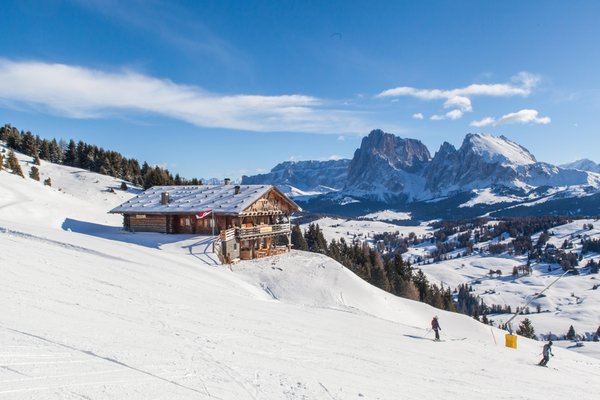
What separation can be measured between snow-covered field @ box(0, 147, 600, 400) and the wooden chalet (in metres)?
8.78

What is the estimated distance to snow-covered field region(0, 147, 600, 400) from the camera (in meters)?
9.99

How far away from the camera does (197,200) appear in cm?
4812

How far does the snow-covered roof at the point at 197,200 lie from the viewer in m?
44.9

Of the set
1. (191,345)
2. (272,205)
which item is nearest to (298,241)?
(272,205)

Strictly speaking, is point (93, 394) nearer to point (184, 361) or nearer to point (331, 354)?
point (184, 361)

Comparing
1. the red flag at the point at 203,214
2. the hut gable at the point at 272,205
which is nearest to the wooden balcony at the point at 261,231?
the hut gable at the point at 272,205

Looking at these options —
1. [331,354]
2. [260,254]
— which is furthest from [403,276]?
[331,354]

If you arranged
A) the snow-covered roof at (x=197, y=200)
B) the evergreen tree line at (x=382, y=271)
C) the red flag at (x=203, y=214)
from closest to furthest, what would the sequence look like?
1. the red flag at (x=203, y=214)
2. the snow-covered roof at (x=197, y=200)
3. the evergreen tree line at (x=382, y=271)

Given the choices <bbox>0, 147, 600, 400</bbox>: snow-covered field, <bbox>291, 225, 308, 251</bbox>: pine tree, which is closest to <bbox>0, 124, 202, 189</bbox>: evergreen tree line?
<bbox>291, 225, 308, 251</bbox>: pine tree

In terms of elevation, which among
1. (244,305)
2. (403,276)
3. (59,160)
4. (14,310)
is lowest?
(403,276)

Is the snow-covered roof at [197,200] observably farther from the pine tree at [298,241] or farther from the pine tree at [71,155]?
the pine tree at [71,155]

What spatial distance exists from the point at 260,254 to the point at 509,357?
87.6 feet

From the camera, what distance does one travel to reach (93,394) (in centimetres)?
865

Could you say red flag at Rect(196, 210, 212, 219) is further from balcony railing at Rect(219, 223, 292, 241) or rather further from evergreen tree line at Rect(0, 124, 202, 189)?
evergreen tree line at Rect(0, 124, 202, 189)
